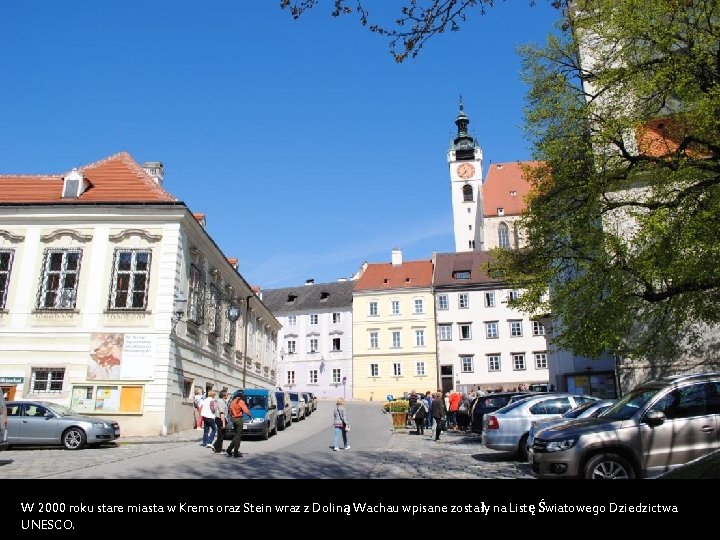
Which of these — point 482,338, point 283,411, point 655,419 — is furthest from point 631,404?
point 482,338

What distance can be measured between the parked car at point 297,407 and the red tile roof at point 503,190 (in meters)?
54.0

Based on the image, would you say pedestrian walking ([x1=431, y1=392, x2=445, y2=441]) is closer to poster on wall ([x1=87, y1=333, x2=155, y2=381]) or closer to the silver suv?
poster on wall ([x1=87, y1=333, x2=155, y2=381])

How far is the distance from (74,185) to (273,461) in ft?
57.1

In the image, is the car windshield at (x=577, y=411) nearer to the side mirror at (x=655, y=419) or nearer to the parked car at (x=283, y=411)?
the side mirror at (x=655, y=419)

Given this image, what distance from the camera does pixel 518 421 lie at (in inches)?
555

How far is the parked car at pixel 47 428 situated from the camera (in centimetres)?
1680

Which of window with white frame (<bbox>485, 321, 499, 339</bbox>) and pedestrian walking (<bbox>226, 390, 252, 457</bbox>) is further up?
window with white frame (<bbox>485, 321, 499, 339</bbox>)

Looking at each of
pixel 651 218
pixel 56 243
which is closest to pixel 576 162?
pixel 651 218

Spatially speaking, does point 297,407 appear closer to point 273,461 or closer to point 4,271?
point 4,271

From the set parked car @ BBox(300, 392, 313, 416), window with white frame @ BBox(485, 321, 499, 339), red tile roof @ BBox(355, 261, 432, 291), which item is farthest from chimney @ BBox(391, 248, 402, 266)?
parked car @ BBox(300, 392, 313, 416)

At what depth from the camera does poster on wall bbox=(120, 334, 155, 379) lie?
21859 mm

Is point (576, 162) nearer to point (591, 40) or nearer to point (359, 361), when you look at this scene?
point (591, 40)

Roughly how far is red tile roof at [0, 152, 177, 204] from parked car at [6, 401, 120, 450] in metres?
9.60
